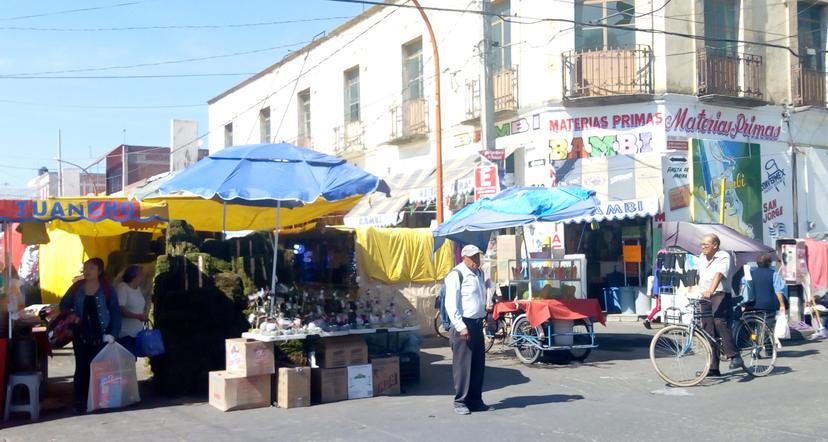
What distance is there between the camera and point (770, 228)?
70.6 feet

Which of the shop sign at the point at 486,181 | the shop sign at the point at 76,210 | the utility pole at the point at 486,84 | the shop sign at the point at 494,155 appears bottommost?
the shop sign at the point at 76,210

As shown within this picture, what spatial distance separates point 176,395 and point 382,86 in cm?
1807

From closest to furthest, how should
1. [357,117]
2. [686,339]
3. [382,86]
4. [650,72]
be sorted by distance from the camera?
[686,339] < [650,72] < [382,86] < [357,117]

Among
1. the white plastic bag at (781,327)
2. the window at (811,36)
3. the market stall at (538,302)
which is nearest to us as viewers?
the market stall at (538,302)

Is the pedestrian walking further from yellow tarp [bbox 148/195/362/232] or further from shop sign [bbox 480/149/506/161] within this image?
shop sign [bbox 480/149/506/161]

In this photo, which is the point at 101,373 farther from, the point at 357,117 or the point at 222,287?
the point at 357,117

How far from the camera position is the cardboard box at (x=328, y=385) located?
9508 millimetres

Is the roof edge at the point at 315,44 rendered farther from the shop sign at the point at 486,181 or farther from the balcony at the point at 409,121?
the shop sign at the point at 486,181

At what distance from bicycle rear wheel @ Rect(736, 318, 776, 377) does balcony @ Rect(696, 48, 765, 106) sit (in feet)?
35.0

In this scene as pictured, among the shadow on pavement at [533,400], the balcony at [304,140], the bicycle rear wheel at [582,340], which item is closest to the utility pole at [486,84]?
the bicycle rear wheel at [582,340]

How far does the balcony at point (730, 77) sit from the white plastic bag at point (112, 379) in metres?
15.7

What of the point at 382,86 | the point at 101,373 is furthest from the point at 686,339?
the point at 382,86

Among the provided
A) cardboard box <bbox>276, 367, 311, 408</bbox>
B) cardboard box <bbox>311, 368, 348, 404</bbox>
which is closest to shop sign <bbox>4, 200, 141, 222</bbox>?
cardboard box <bbox>276, 367, 311, 408</bbox>

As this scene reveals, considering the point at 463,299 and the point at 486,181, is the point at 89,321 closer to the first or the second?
the point at 463,299
